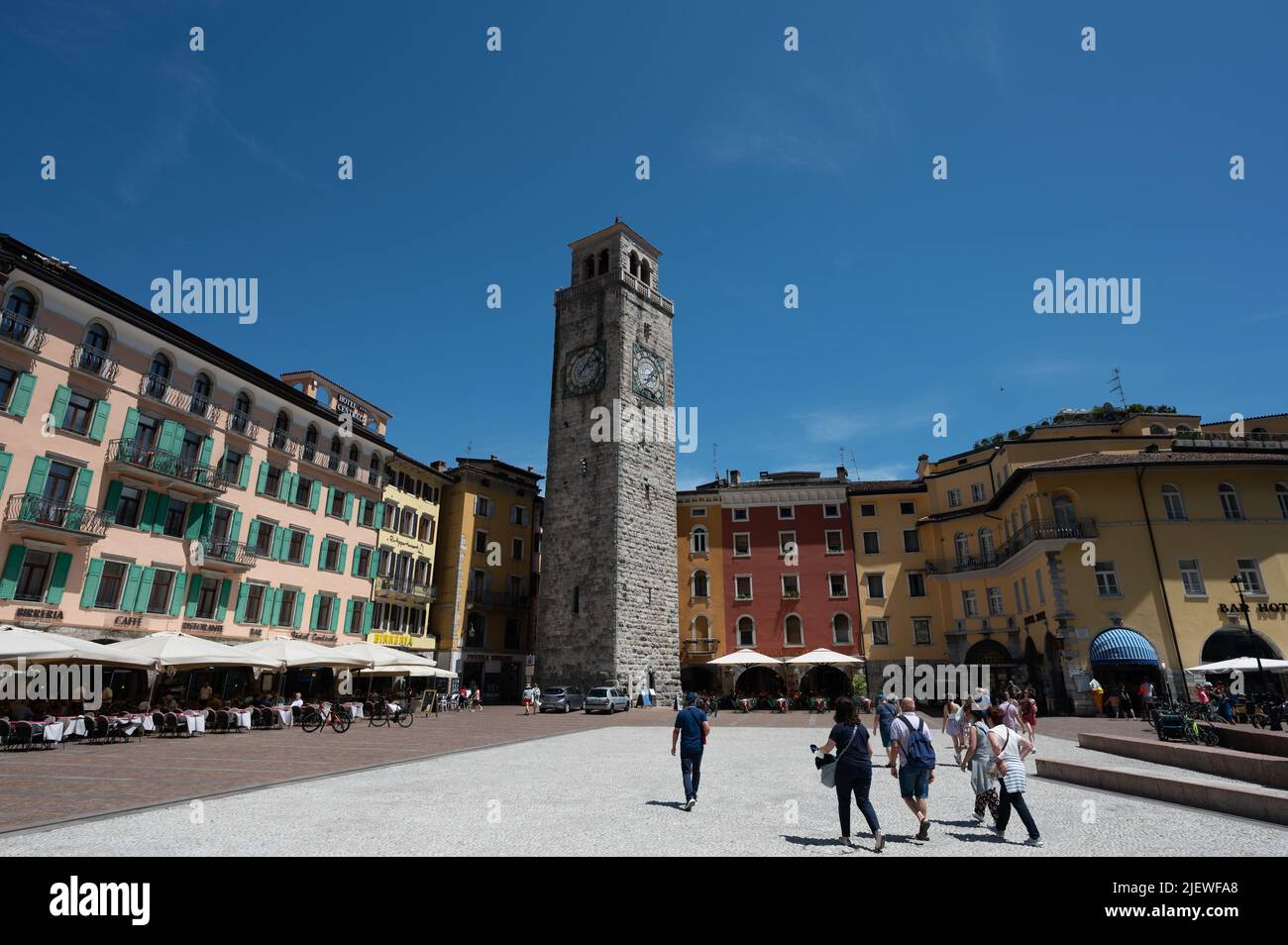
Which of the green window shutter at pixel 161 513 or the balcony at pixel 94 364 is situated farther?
the green window shutter at pixel 161 513

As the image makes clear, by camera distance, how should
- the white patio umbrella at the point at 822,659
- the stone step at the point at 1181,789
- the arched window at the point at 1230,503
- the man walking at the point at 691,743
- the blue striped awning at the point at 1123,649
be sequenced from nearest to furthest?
the stone step at the point at 1181,789
the man walking at the point at 691,743
the blue striped awning at the point at 1123,649
the arched window at the point at 1230,503
the white patio umbrella at the point at 822,659

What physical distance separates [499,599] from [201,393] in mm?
21174

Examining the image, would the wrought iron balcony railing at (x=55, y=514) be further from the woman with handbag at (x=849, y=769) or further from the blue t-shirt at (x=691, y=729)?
the woman with handbag at (x=849, y=769)

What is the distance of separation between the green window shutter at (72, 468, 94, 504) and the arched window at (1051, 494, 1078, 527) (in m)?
36.4

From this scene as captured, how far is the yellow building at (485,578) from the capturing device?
40375mm

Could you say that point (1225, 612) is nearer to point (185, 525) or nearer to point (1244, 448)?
point (1244, 448)

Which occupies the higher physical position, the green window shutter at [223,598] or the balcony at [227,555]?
the balcony at [227,555]

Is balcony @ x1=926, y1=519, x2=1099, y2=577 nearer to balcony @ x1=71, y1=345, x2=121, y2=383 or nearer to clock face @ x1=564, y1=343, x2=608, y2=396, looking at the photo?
clock face @ x1=564, y1=343, x2=608, y2=396

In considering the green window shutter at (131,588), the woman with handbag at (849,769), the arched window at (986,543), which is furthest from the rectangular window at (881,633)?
the green window shutter at (131,588)

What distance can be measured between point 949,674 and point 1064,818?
1213 inches

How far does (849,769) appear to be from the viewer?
7266mm

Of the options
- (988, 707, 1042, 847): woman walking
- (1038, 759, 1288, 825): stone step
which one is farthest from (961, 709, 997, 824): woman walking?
(1038, 759, 1288, 825): stone step

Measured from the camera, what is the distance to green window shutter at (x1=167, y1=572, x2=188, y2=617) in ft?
81.5
